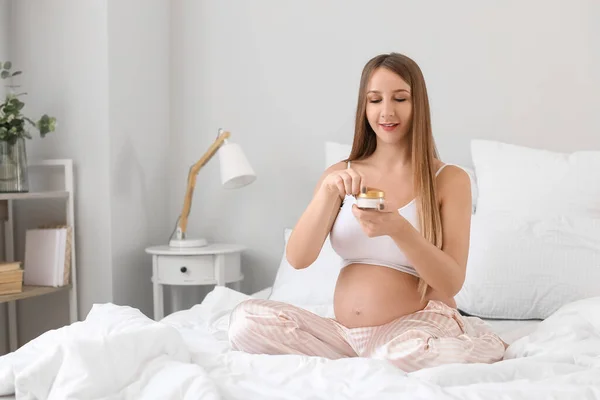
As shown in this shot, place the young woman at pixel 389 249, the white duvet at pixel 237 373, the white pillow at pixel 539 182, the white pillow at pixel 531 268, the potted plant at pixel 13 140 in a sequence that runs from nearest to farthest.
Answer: the white duvet at pixel 237 373 → the young woman at pixel 389 249 → the white pillow at pixel 531 268 → the white pillow at pixel 539 182 → the potted plant at pixel 13 140

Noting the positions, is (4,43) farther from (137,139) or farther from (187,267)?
(187,267)

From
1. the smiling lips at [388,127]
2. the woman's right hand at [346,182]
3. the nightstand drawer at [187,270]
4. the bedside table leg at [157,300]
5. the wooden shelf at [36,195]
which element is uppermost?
the smiling lips at [388,127]

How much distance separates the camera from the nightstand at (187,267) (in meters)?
2.76

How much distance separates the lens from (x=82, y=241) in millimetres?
2830

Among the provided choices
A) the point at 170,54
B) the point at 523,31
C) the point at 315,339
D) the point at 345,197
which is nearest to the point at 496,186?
the point at 523,31

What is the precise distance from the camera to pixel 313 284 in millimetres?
2410

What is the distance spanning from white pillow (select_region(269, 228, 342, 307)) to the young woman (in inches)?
24.5

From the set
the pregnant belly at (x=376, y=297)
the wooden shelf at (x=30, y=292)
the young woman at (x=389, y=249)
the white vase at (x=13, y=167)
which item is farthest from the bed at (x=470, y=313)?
the white vase at (x=13, y=167)

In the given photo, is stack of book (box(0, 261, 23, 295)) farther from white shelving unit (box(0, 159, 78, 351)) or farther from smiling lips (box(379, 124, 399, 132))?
smiling lips (box(379, 124, 399, 132))

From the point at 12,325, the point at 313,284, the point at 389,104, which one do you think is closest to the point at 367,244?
the point at 389,104

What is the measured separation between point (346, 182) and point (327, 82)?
1.40m

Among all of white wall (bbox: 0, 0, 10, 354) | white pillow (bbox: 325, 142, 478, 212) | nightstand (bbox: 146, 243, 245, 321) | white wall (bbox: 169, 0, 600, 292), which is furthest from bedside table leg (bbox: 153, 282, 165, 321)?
white pillow (bbox: 325, 142, 478, 212)

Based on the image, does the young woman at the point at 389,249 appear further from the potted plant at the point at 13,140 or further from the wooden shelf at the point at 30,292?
the potted plant at the point at 13,140

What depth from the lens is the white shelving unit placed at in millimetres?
2588
